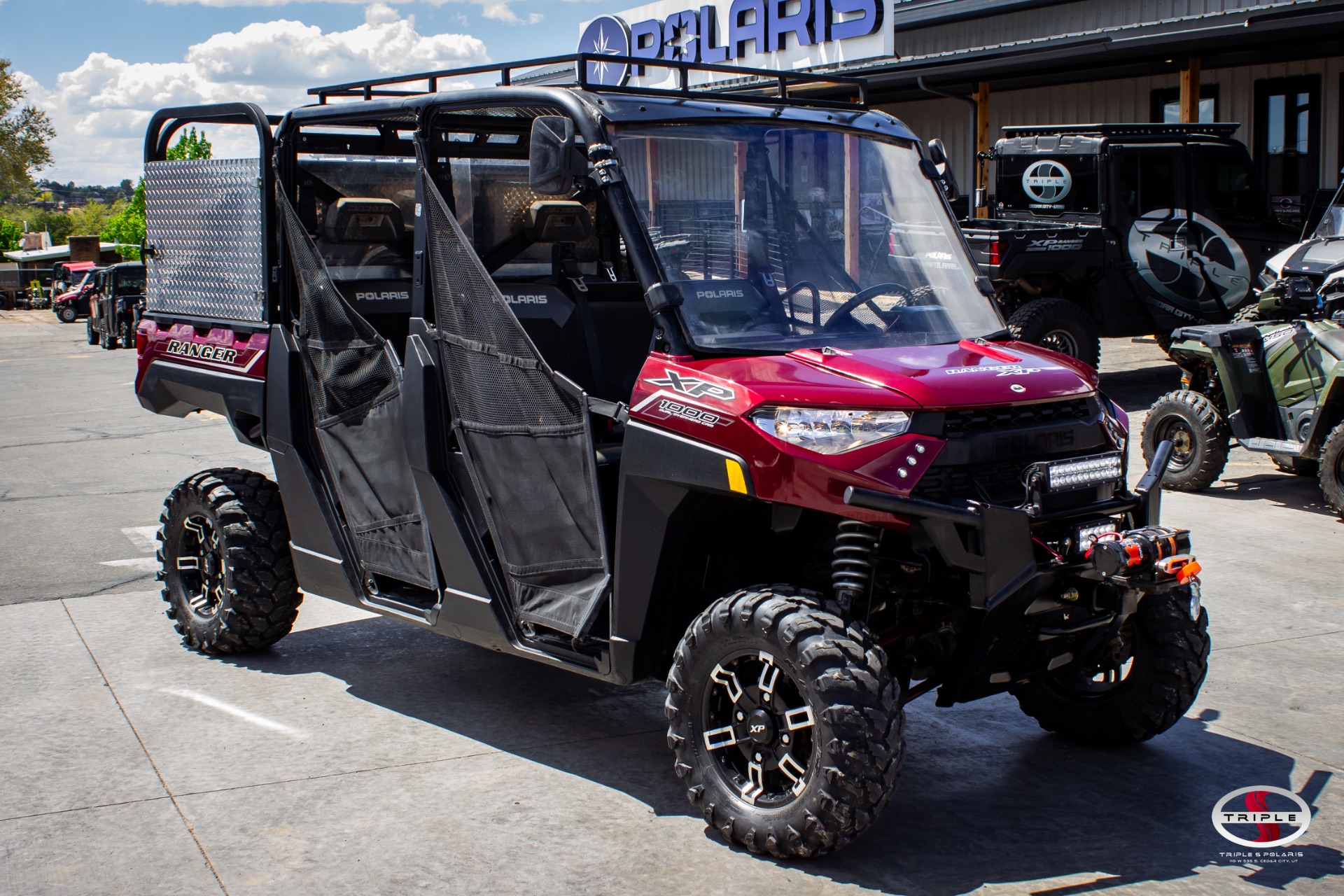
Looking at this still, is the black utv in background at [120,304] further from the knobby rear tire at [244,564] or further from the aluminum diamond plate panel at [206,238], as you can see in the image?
the knobby rear tire at [244,564]

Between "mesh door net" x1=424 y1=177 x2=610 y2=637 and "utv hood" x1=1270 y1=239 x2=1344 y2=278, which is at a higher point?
"utv hood" x1=1270 y1=239 x2=1344 y2=278

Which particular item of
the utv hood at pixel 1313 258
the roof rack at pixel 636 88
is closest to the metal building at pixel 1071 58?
the utv hood at pixel 1313 258

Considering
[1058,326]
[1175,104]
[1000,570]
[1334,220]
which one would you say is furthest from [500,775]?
[1175,104]

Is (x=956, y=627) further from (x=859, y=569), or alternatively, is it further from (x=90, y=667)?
(x=90, y=667)

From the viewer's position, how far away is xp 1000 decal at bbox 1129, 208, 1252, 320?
14.0m

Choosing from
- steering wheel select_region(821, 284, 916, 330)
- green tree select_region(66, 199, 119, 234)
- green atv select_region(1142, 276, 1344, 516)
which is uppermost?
green tree select_region(66, 199, 119, 234)

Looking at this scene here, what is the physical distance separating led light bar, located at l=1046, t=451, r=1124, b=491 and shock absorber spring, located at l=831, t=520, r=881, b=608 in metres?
0.54

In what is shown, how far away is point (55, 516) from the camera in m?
9.62

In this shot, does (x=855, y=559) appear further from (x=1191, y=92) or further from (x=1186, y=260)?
(x=1191, y=92)

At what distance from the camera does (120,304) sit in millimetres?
28359

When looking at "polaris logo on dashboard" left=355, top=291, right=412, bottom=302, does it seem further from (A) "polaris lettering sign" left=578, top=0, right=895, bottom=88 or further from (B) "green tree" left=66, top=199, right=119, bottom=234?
(B) "green tree" left=66, top=199, right=119, bottom=234

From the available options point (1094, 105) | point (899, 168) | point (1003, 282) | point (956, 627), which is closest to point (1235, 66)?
point (1094, 105)

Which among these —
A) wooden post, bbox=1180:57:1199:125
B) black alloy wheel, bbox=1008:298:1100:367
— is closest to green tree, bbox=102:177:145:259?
wooden post, bbox=1180:57:1199:125

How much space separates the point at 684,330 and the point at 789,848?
62.6 inches
